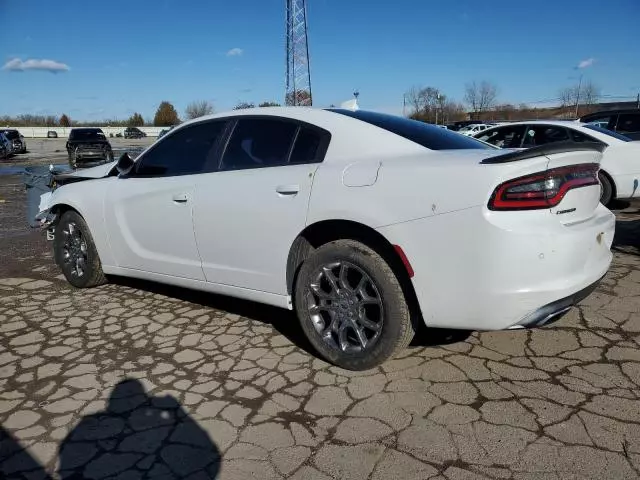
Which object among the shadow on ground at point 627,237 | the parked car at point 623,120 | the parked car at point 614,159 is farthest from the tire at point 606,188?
the parked car at point 623,120

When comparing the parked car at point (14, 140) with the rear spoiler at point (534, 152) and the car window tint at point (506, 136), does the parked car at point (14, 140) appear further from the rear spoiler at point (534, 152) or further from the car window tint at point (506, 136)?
the rear spoiler at point (534, 152)

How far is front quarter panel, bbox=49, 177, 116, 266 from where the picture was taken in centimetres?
444

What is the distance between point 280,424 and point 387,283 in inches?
36.8

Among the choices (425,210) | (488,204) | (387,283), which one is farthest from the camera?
(387,283)

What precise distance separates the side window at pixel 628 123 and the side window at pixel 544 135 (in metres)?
2.23

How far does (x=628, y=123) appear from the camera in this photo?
9.30 meters

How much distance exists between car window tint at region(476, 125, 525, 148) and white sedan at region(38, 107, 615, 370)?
546 centimetres

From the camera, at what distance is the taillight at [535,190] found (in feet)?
8.05

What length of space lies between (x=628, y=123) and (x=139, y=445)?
32.9ft

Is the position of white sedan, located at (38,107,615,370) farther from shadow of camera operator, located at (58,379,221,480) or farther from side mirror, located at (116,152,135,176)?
shadow of camera operator, located at (58,379,221,480)

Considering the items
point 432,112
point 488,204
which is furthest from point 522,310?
point 432,112

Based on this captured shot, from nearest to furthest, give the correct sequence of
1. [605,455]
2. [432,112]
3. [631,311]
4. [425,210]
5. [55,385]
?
[605,455] < [425,210] < [55,385] < [631,311] < [432,112]

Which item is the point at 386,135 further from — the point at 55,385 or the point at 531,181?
the point at 55,385

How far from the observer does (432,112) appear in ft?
260
